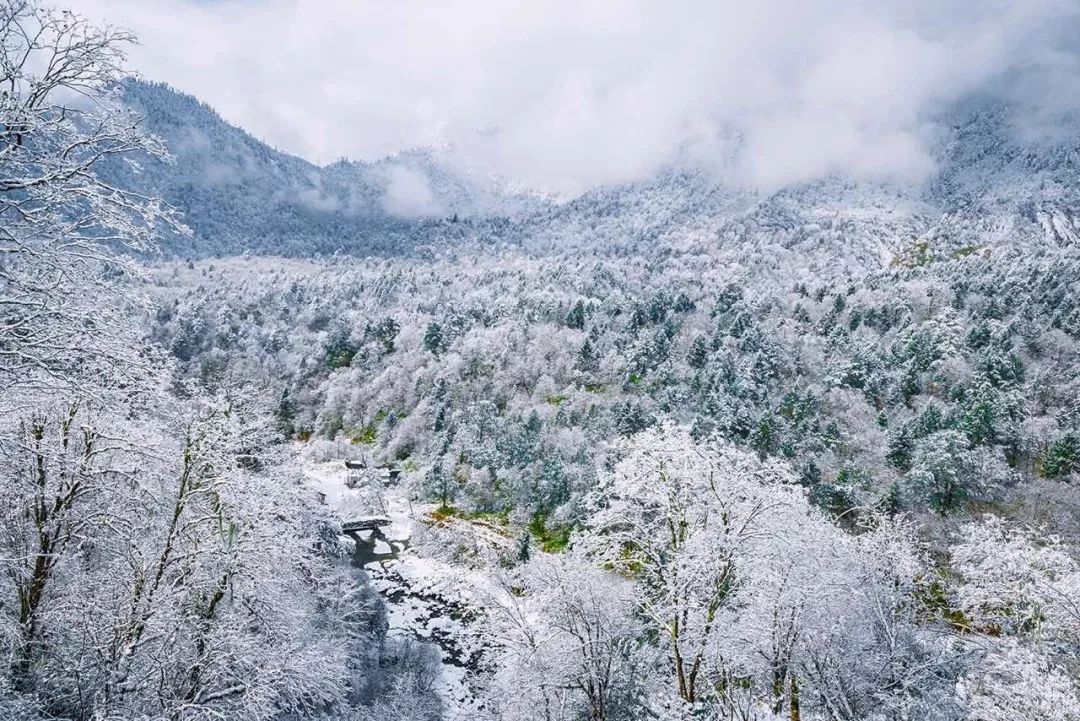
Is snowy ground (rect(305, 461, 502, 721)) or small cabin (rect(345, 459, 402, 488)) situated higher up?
small cabin (rect(345, 459, 402, 488))

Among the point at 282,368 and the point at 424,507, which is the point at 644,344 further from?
the point at 282,368

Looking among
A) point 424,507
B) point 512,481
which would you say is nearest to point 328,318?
point 424,507

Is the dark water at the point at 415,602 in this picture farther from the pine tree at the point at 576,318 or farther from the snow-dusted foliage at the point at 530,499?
the pine tree at the point at 576,318

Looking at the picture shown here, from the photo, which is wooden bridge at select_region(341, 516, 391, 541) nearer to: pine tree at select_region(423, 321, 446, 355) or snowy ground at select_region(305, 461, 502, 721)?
snowy ground at select_region(305, 461, 502, 721)

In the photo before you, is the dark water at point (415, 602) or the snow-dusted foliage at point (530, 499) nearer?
the snow-dusted foliage at point (530, 499)

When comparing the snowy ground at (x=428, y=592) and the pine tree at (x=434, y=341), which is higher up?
the pine tree at (x=434, y=341)

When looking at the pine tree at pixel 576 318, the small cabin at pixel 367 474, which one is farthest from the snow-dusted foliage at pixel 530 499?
the small cabin at pixel 367 474

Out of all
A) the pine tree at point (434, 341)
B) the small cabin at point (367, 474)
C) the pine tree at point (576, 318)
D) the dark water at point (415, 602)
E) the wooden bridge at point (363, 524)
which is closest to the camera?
the dark water at point (415, 602)

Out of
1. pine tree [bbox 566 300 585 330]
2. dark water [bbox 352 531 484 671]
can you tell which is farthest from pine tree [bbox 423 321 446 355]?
dark water [bbox 352 531 484 671]

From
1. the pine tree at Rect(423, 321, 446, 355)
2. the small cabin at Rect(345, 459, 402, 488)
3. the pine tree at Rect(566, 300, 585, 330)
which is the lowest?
the small cabin at Rect(345, 459, 402, 488)
